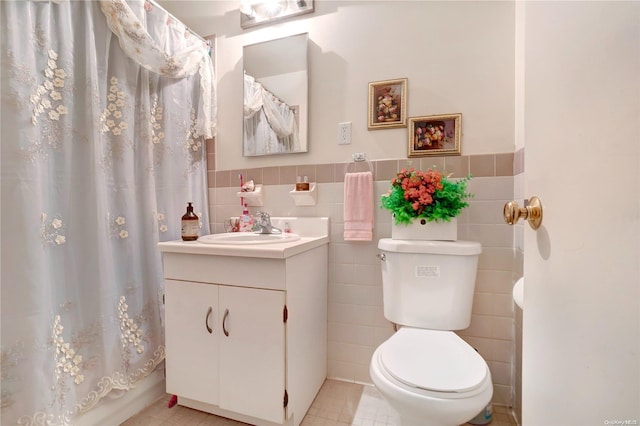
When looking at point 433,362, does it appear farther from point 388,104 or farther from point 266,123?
point 266,123

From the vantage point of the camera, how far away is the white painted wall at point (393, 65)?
1364 mm

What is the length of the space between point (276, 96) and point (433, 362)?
1566 millimetres

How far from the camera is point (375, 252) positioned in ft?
5.02

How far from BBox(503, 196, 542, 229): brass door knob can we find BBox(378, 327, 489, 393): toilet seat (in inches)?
22.9

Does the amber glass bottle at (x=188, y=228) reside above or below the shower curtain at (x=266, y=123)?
below

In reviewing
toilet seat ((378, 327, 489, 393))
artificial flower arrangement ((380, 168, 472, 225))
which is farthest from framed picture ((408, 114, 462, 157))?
toilet seat ((378, 327, 489, 393))

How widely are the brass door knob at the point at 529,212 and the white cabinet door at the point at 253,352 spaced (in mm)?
850

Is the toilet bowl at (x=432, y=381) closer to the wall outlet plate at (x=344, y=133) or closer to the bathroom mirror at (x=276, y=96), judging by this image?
the wall outlet plate at (x=344, y=133)

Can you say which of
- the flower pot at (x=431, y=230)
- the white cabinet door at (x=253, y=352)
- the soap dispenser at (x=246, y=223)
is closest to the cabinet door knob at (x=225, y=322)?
the white cabinet door at (x=253, y=352)

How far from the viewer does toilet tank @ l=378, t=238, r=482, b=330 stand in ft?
4.01

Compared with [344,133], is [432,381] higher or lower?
lower

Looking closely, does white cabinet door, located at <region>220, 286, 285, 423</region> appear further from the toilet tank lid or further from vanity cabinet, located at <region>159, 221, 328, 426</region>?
the toilet tank lid

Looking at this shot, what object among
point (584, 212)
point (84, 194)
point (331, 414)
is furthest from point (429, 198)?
point (84, 194)

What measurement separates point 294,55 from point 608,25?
61.7 inches
